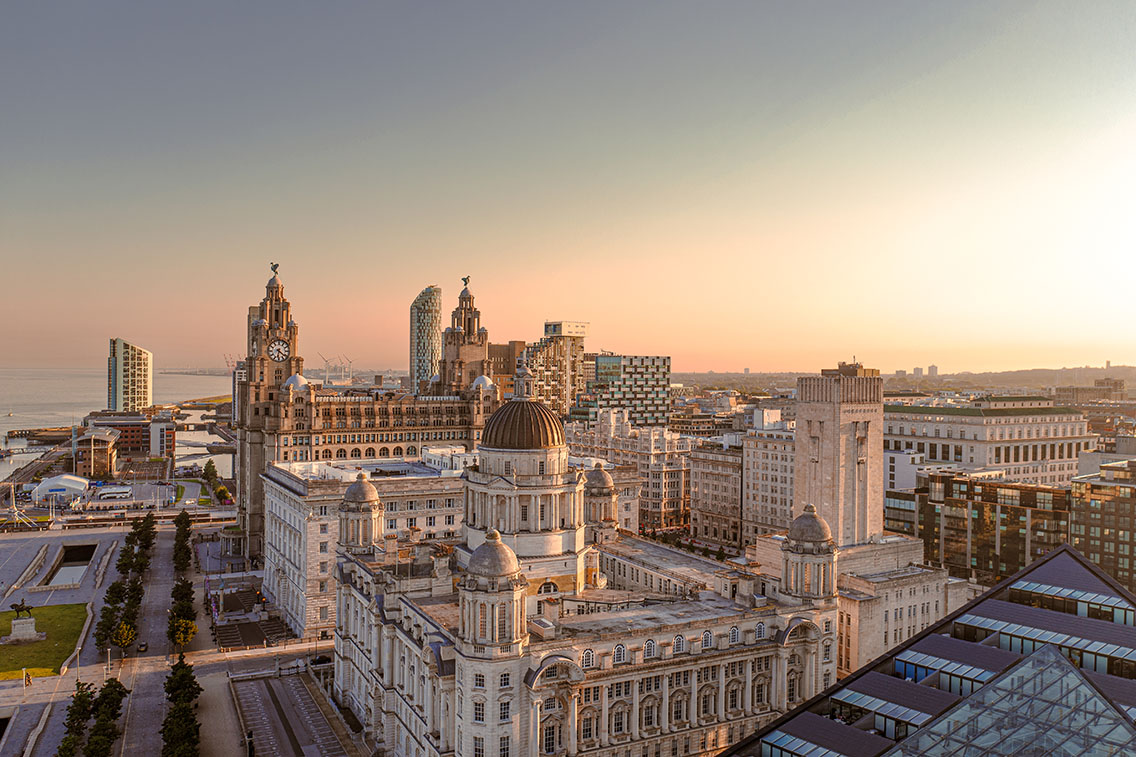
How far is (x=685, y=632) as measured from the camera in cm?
6347

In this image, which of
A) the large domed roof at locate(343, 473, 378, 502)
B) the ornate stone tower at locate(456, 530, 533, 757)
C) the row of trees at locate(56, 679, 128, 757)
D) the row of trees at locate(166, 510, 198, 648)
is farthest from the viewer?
the row of trees at locate(166, 510, 198, 648)

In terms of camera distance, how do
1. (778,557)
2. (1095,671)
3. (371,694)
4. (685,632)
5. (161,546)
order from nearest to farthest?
(1095,671), (685,632), (371,694), (778,557), (161,546)

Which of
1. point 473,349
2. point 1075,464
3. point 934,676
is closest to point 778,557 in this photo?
point 934,676

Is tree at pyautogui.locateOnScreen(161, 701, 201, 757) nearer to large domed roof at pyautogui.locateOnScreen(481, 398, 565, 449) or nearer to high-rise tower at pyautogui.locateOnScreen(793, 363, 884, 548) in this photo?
large domed roof at pyautogui.locateOnScreen(481, 398, 565, 449)

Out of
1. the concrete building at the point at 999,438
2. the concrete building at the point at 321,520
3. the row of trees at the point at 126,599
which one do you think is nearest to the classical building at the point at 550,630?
the concrete building at the point at 321,520

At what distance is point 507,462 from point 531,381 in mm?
26455

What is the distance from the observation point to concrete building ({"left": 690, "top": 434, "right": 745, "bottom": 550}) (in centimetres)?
15988

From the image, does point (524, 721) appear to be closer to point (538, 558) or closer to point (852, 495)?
point (538, 558)

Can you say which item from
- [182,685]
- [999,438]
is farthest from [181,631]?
[999,438]

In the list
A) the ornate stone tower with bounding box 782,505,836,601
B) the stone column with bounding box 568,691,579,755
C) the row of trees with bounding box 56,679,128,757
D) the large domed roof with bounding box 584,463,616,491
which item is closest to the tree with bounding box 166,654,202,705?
the row of trees with bounding box 56,679,128,757

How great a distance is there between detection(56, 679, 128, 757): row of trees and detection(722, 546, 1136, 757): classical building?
48612mm

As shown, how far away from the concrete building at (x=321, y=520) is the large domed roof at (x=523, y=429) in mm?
22227

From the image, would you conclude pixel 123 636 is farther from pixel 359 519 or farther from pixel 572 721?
pixel 572 721

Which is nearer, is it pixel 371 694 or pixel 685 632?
pixel 685 632
